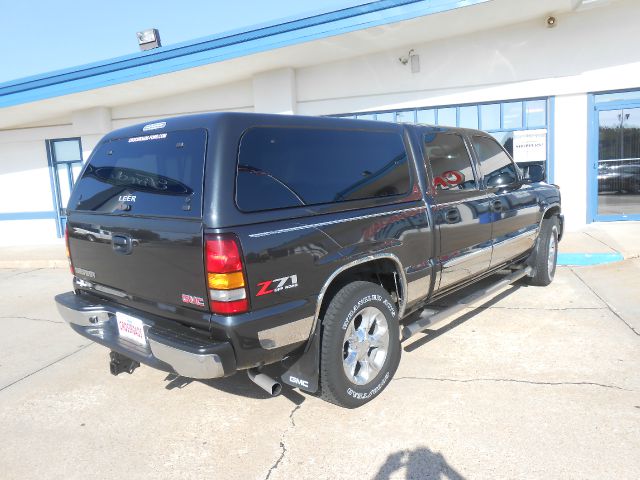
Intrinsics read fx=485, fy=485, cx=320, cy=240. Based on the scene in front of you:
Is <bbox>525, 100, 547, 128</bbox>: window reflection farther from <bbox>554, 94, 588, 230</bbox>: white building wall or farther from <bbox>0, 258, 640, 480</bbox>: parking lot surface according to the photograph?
<bbox>0, 258, 640, 480</bbox>: parking lot surface

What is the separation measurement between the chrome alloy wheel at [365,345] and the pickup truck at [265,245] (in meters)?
0.01

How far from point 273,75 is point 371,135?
757 cm

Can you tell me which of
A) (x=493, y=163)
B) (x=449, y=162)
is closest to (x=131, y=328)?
(x=449, y=162)

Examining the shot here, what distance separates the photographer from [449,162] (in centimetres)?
429

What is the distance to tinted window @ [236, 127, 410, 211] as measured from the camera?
279 centimetres

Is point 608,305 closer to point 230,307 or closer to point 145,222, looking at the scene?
point 230,307

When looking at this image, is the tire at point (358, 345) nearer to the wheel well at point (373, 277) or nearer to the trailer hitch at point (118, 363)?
the wheel well at point (373, 277)

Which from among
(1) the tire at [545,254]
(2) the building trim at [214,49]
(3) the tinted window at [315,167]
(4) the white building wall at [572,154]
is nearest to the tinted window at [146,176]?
(3) the tinted window at [315,167]

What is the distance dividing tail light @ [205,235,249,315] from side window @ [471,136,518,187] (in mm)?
3041

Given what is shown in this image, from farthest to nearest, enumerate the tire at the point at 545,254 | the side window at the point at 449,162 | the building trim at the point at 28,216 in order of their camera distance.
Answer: the building trim at the point at 28,216 → the tire at the point at 545,254 → the side window at the point at 449,162

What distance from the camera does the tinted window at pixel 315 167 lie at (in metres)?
2.79

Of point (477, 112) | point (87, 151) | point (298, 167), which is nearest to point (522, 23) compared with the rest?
point (477, 112)

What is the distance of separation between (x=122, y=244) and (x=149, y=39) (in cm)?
952

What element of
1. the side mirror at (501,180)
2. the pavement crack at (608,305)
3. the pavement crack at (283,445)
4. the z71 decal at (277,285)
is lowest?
the pavement crack at (608,305)
